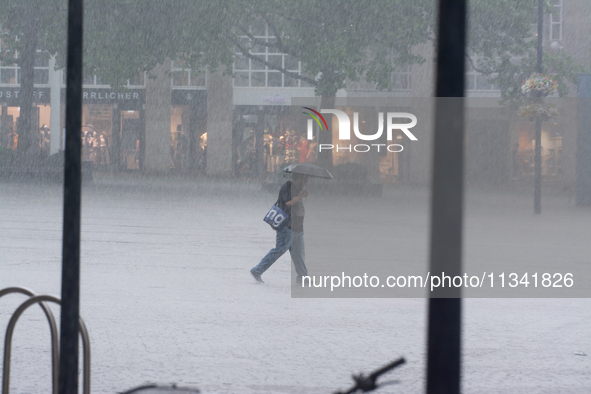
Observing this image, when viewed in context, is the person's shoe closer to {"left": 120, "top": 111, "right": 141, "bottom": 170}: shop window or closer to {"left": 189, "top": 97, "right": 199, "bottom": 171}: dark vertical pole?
{"left": 189, "top": 97, "right": 199, "bottom": 171}: dark vertical pole

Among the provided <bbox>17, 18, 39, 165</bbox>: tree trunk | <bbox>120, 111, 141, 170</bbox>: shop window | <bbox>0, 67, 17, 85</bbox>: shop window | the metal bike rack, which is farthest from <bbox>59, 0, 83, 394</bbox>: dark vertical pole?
<bbox>0, 67, 17, 85</bbox>: shop window

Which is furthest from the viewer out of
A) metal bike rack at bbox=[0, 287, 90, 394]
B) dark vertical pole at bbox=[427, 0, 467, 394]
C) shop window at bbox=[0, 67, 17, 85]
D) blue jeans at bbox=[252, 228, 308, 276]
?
shop window at bbox=[0, 67, 17, 85]

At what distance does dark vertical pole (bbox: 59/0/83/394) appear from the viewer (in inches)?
89.8

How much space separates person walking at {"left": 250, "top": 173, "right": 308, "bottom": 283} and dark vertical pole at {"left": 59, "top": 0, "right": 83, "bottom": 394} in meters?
6.57

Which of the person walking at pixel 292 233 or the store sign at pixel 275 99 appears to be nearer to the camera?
the person walking at pixel 292 233

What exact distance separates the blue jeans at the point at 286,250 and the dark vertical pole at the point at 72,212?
6564mm

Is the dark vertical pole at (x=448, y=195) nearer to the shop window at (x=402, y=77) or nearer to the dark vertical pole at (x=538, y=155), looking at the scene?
the dark vertical pole at (x=538, y=155)

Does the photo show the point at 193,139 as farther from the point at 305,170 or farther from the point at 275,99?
the point at 305,170

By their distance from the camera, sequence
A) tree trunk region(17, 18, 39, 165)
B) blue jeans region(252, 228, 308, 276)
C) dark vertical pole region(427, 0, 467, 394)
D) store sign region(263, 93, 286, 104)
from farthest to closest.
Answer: store sign region(263, 93, 286, 104)
tree trunk region(17, 18, 39, 165)
blue jeans region(252, 228, 308, 276)
dark vertical pole region(427, 0, 467, 394)

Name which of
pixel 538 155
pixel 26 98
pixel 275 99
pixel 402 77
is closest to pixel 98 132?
pixel 275 99

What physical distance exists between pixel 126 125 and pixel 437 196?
38484 mm

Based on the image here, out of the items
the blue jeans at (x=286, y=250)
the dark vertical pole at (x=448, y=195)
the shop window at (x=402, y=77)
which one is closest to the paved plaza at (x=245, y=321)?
the blue jeans at (x=286, y=250)

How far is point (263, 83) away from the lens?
38.1 metres

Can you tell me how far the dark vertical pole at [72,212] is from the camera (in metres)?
2.28
